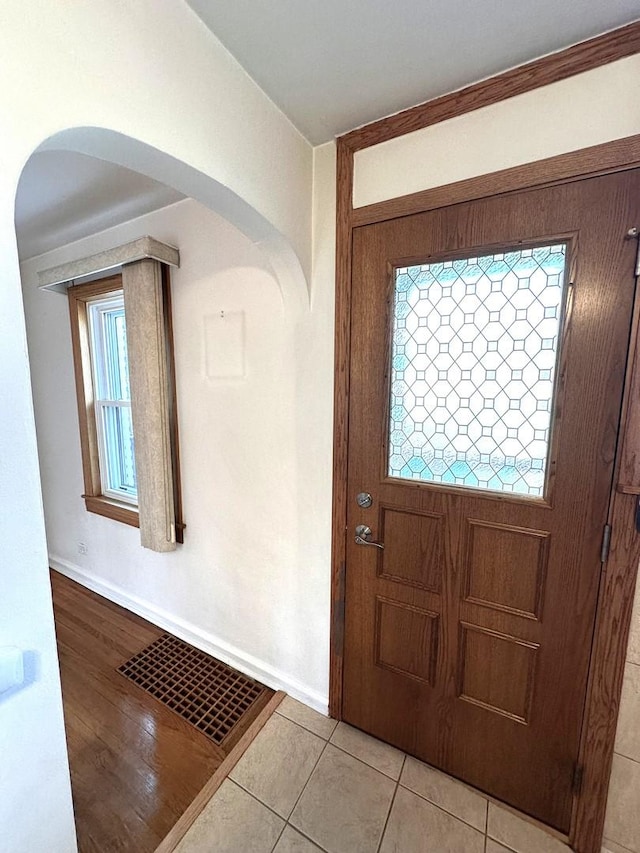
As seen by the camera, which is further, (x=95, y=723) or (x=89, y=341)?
(x=89, y=341)

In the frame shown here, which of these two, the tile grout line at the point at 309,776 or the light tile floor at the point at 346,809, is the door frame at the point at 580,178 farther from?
the tile grout line at the point at 309,776

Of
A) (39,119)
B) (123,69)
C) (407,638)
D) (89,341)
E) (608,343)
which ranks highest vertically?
(123,69)

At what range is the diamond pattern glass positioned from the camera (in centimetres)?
108

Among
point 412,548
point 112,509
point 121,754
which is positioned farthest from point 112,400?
point 412,548

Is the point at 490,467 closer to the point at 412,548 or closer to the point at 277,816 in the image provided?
the point at 412,548

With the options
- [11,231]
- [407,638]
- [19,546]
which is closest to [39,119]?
[11,231]

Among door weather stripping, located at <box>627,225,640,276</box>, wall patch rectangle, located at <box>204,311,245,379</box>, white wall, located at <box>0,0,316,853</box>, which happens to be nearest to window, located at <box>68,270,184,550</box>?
wall patch rectangle, located at <box>204,311,245,379</box>

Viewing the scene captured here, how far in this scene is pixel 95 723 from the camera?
5.13 feet

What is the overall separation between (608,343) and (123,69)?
53.5 inches

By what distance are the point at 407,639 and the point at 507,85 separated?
1877mm

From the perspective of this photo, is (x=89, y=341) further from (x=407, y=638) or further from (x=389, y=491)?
(x=407, y=638)

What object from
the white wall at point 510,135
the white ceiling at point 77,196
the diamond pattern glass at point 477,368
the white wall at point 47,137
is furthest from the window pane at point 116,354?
the diamond pattern glass at point 477,368

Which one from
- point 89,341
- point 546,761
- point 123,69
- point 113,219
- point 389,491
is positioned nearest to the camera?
point 123,69

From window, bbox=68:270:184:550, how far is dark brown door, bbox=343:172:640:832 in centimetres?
111
